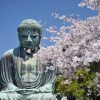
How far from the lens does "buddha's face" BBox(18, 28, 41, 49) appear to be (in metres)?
15.1

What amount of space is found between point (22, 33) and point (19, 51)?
496mm

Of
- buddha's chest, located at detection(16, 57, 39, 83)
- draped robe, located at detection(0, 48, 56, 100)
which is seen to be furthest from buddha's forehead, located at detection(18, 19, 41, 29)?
buddha's chest, located at detection(16, 57, 39, 83)

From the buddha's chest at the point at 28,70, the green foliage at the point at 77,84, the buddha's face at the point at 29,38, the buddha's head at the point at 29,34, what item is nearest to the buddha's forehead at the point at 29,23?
the buddha's head at the point at 29,34

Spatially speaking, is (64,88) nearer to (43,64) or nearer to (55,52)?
(55,52)

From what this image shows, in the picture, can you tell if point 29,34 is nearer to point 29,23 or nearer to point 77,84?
point 29,23

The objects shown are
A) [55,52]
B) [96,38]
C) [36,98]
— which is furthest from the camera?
[55,52]

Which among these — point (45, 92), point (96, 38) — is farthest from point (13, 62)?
point (96, 38)

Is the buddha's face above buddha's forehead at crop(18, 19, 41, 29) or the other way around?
the other way around

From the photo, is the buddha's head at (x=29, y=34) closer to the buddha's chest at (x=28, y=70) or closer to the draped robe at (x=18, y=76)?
the draped robe at (x=18, y=76)

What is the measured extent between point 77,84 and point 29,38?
3.88 meters

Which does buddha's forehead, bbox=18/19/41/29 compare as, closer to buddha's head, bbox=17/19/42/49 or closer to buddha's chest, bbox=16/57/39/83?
buddha's head, bbox=17/19/42/49

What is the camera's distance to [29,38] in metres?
15.1

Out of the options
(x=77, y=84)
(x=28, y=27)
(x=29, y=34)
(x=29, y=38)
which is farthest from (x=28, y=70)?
(x=77, y=84)

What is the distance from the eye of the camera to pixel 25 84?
14914 mm
